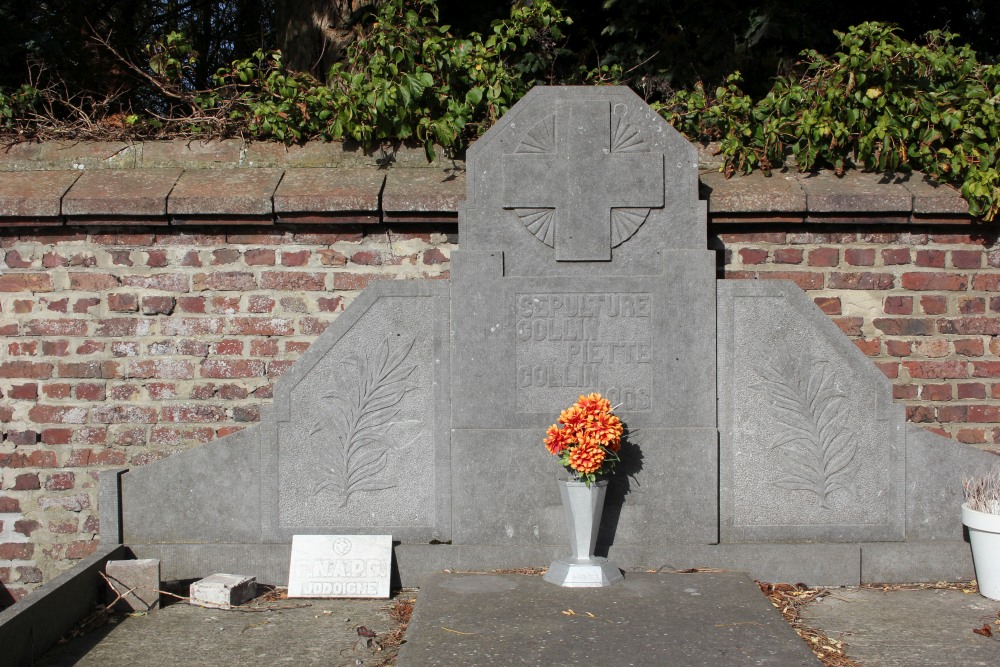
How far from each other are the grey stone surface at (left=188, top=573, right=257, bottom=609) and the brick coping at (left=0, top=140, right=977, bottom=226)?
179cm

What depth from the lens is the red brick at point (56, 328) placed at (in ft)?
15.9

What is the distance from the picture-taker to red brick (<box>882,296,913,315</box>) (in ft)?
15.9

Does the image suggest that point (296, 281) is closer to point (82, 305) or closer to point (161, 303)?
point (161, 303)

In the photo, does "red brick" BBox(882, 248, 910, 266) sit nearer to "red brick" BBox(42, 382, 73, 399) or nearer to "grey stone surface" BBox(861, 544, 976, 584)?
"grey stone surface" BBox(861, 544, 976, 584)

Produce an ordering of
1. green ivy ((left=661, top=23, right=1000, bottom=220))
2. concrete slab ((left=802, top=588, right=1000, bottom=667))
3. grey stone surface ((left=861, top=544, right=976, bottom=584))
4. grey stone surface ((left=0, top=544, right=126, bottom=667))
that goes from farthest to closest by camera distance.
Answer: green ivy ((left=661, top=23, right=1000, bottom=220)), grey stone surface ((left=861, top=544, right=976, bottom=584)), concrete slab ((left=802, top=588, right=1000, bottom=667)), grey stone surface ((left=0, top=544, right=126, bottom=667))

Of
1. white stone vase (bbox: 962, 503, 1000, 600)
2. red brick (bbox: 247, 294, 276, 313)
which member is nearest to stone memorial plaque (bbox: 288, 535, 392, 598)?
red brick (bbox: 247, 294, 276, 313)

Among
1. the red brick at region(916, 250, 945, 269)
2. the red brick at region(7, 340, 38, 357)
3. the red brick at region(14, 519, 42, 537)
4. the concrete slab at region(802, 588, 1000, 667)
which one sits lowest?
the concrete slab at region(802, 588, 1000, 667)

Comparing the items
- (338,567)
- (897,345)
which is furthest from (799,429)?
(338,567)

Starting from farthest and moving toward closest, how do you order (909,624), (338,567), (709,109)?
1. (709,109)
2. (338,567)
3. (909,624)

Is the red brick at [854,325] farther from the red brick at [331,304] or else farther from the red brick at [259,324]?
the red brick at [259,324]

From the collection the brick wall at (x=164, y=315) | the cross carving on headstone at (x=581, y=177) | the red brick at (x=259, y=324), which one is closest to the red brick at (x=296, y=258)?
the brick wall at (x=164, y=315)

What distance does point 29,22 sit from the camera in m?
7.08

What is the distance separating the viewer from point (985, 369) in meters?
4.87

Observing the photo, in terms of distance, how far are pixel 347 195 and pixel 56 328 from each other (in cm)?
170
